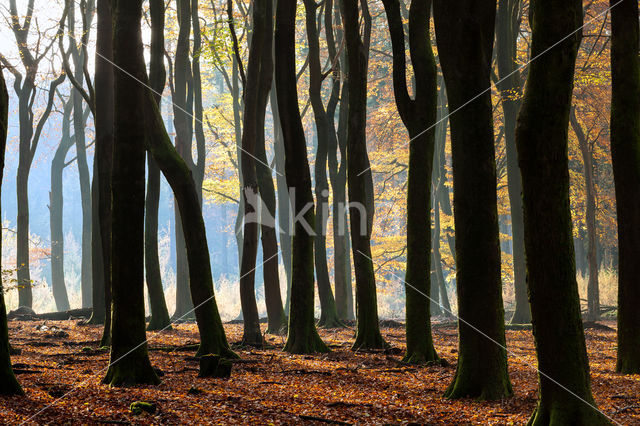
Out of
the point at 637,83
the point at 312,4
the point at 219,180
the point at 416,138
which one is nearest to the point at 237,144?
the point at 219,180

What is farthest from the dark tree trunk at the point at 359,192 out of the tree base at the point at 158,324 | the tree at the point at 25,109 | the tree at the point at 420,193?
the tree at the point at 25,109

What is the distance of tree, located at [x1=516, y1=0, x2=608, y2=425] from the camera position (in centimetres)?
445

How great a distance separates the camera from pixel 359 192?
404 inches

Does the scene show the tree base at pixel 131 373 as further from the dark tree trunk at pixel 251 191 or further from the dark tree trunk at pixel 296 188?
the dark tree trunk at pixel 251 191

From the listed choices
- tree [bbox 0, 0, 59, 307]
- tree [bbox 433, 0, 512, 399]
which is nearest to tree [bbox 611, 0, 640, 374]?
tree [bbox 433, 0, 512, 399]

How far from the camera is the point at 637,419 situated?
17.4 ft

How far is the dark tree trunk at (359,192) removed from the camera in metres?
10.1

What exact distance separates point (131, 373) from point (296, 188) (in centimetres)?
430

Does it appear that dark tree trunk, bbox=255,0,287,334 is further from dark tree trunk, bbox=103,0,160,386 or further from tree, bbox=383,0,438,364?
dark tree trunk, bbox=103,0,160,386

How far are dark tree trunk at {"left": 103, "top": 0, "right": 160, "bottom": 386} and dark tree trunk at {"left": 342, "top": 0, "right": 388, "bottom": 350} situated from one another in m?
4.20

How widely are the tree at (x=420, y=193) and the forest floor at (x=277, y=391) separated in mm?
527

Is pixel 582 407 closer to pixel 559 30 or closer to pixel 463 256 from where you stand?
pixel 463 256

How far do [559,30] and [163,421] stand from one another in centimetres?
443

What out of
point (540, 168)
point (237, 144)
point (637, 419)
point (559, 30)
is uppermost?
point (237, 144)
